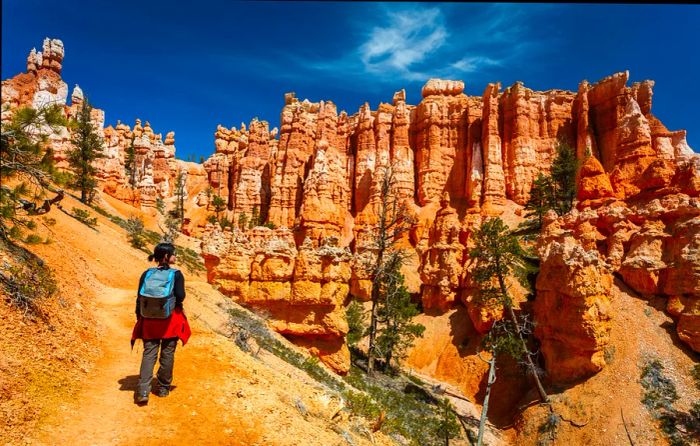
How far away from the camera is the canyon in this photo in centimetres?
1872

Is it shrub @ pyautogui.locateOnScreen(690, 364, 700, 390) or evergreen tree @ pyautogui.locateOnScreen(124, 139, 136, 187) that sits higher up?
evergreen tree @ pyautogui.locateOnScreen(124, 139, 136, 187)

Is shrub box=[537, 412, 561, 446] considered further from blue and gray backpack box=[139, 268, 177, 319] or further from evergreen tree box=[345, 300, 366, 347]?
blue and gray backpack box=[139, 268, 177, 319]

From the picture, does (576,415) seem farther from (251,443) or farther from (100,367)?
(100,367)

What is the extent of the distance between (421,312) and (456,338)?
4.86 metres

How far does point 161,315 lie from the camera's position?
6395mm

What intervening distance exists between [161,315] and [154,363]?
2.32ft

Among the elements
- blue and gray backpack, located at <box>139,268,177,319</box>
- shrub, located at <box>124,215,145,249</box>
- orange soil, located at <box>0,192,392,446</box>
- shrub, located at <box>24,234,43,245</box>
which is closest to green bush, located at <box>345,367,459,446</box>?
orange soil, located at <box>0,192,392,446</box>

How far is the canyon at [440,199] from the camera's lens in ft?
61.4

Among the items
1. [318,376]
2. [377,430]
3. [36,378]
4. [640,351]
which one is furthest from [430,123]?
[36,378]

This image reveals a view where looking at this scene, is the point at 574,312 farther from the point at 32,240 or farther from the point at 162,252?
the point at 32,240

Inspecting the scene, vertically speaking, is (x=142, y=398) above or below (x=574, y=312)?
above

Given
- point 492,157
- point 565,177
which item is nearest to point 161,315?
point 565,177

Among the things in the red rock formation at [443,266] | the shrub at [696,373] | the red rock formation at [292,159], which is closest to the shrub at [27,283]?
the shrub at [696,373]

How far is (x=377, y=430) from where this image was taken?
Result: 352 inches
